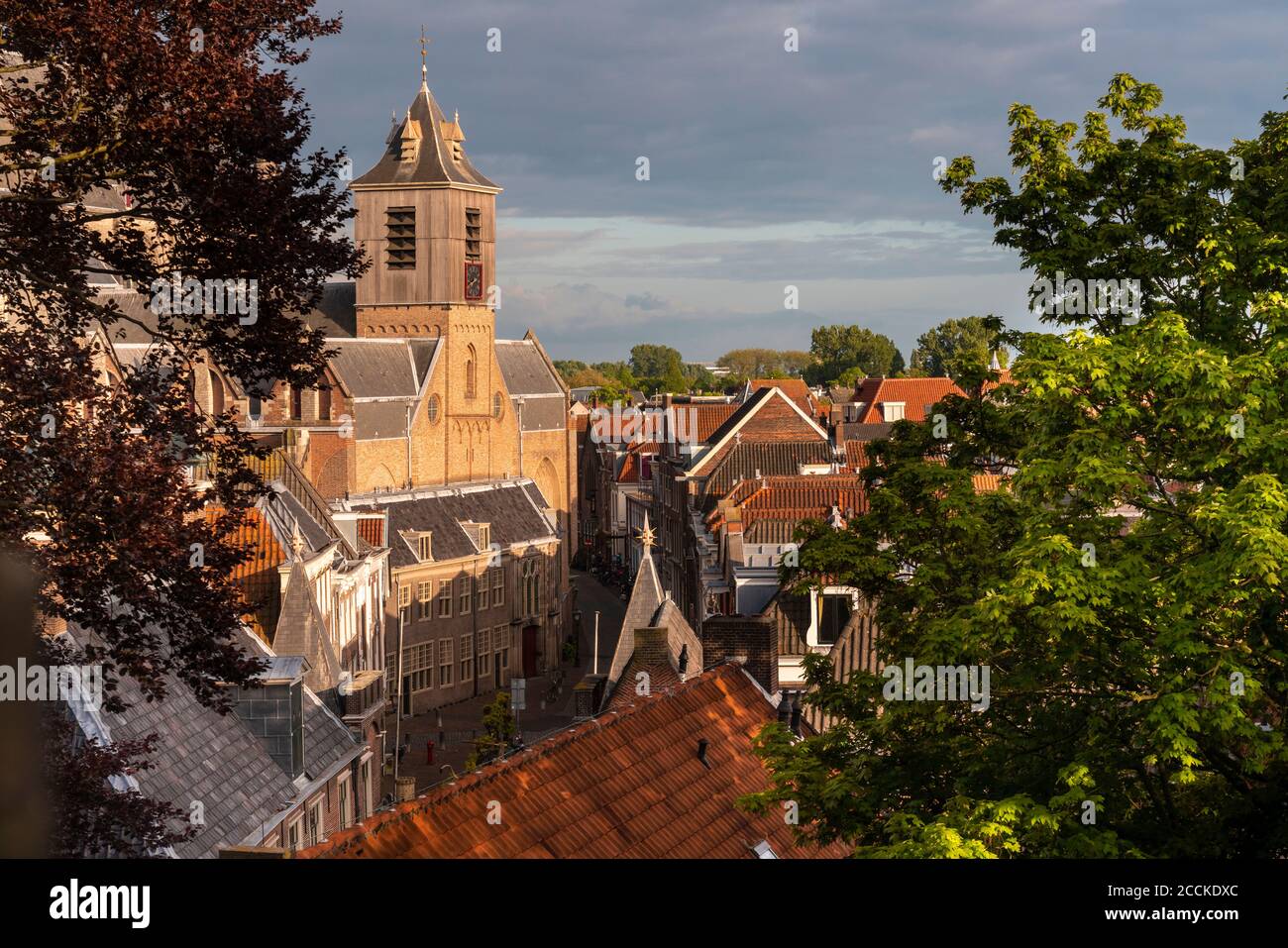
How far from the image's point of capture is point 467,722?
69.4m

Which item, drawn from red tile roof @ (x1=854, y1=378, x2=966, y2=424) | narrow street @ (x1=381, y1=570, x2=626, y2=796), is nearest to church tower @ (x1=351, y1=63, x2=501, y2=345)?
narrow street @ (x1=381, y1=570, x2=626, y2=796)

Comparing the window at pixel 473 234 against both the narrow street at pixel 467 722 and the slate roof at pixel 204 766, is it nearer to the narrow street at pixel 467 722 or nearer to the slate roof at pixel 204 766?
the narrow street at pixel 467 722

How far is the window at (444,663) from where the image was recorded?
7406 cm

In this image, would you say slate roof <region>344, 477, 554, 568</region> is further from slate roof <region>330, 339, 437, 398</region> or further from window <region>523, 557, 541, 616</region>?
slate roof <region>330, 339, 437, 398</region>

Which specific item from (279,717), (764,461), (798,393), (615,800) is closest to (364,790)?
(279,717)

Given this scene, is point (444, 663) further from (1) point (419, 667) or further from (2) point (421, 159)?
(2) point (421, 159)

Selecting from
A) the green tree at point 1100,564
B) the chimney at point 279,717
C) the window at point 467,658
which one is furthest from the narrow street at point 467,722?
the green tree at point 1100,564

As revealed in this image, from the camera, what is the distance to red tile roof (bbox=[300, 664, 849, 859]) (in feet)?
49.5

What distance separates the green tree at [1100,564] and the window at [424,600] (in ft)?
176

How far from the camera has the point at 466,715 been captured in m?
71.4

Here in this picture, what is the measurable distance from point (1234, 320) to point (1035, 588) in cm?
503

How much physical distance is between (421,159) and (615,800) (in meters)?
88.2

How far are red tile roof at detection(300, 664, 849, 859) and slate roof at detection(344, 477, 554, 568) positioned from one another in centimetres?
4920
